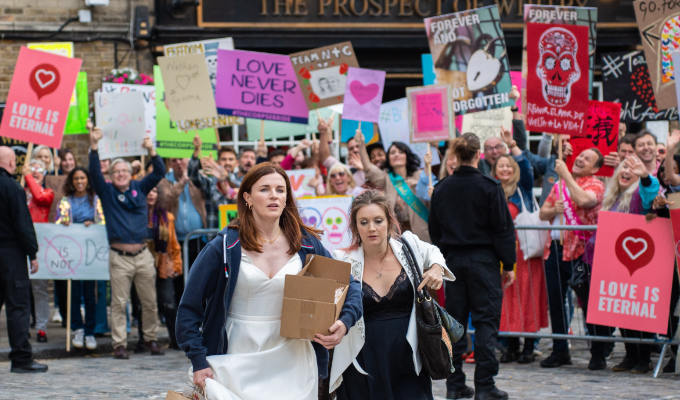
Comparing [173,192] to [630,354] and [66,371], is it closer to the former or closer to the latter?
[66,371]

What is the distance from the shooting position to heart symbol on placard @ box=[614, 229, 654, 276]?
885 centimetres

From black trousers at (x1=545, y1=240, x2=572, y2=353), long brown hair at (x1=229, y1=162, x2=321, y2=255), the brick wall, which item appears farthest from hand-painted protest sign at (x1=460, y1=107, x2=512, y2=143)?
long brown hair at (x1=229, y1=162, x2=321, y2=255)

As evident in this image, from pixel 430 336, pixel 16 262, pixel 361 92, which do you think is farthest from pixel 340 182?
pixel 430 336

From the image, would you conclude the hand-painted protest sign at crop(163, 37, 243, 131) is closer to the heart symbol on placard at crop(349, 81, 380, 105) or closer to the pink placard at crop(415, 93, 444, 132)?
the heart symbol on placard at crop(349, 81, 380, 105)

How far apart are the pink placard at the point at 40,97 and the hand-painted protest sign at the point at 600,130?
528 cm

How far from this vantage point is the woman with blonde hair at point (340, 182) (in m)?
10.2

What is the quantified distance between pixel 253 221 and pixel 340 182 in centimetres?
553

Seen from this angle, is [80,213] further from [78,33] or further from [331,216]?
[78,33]

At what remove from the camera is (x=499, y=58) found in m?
11.1

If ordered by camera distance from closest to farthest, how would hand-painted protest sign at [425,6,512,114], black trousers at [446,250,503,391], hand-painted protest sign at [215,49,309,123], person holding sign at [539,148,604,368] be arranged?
black trousers at [446,250,503,391] → person holding sign at [539,148,604,368] → hand-painted protest sign at [425,6,512,114] → hand-painted protest sign at [215,49,309,123]

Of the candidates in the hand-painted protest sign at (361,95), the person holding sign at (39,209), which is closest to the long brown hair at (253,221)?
the hand-painted protest sign at (361,95)

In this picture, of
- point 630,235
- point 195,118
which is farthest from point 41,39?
point 630,235

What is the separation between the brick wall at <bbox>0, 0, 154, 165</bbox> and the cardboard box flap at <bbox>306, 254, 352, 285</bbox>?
36.7 ft

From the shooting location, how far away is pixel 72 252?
1053 cm
